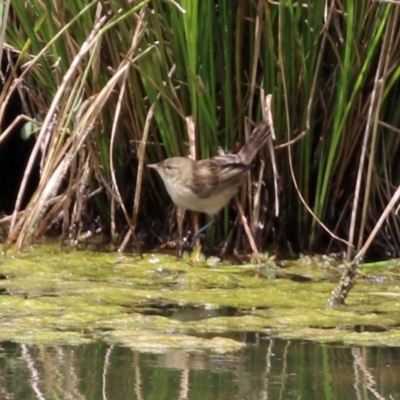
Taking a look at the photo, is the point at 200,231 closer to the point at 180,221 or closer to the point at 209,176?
the point at 180,221

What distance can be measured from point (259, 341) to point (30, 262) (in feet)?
4.91

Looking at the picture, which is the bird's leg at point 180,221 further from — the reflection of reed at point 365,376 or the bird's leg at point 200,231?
the reflection of reed at point 365,376

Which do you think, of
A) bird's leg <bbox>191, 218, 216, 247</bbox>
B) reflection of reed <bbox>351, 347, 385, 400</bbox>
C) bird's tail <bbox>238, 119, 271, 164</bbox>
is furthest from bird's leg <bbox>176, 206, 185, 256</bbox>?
reflection of reed <bbox>351, 347, 385, 400</bbox>

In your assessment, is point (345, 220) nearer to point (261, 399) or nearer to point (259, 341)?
point (259, 341)

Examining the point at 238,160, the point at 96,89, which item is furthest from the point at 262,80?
the point at 96,89

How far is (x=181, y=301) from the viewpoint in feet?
13.9

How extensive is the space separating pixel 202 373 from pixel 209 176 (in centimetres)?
207

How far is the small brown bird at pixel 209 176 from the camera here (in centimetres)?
482

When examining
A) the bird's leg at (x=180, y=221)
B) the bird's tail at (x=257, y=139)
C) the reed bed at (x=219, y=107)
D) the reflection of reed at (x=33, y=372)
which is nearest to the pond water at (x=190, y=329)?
the reflection of reed at (x=33, y=372)

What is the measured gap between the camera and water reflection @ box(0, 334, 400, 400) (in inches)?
118

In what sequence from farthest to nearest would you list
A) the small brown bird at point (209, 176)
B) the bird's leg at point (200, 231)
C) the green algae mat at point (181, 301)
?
the bird's leg at point (200, 231), the small brown bird at point (209, 176), the green algae mat at point (181, 301)

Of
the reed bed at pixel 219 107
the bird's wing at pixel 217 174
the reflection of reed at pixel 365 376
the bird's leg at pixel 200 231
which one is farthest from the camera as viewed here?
the bird's leg at pixel 200 231

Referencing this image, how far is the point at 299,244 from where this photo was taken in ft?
17.0

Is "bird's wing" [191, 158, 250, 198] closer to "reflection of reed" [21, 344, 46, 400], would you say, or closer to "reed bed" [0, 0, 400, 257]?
"reed bed" [0, 0, 400, 257]
